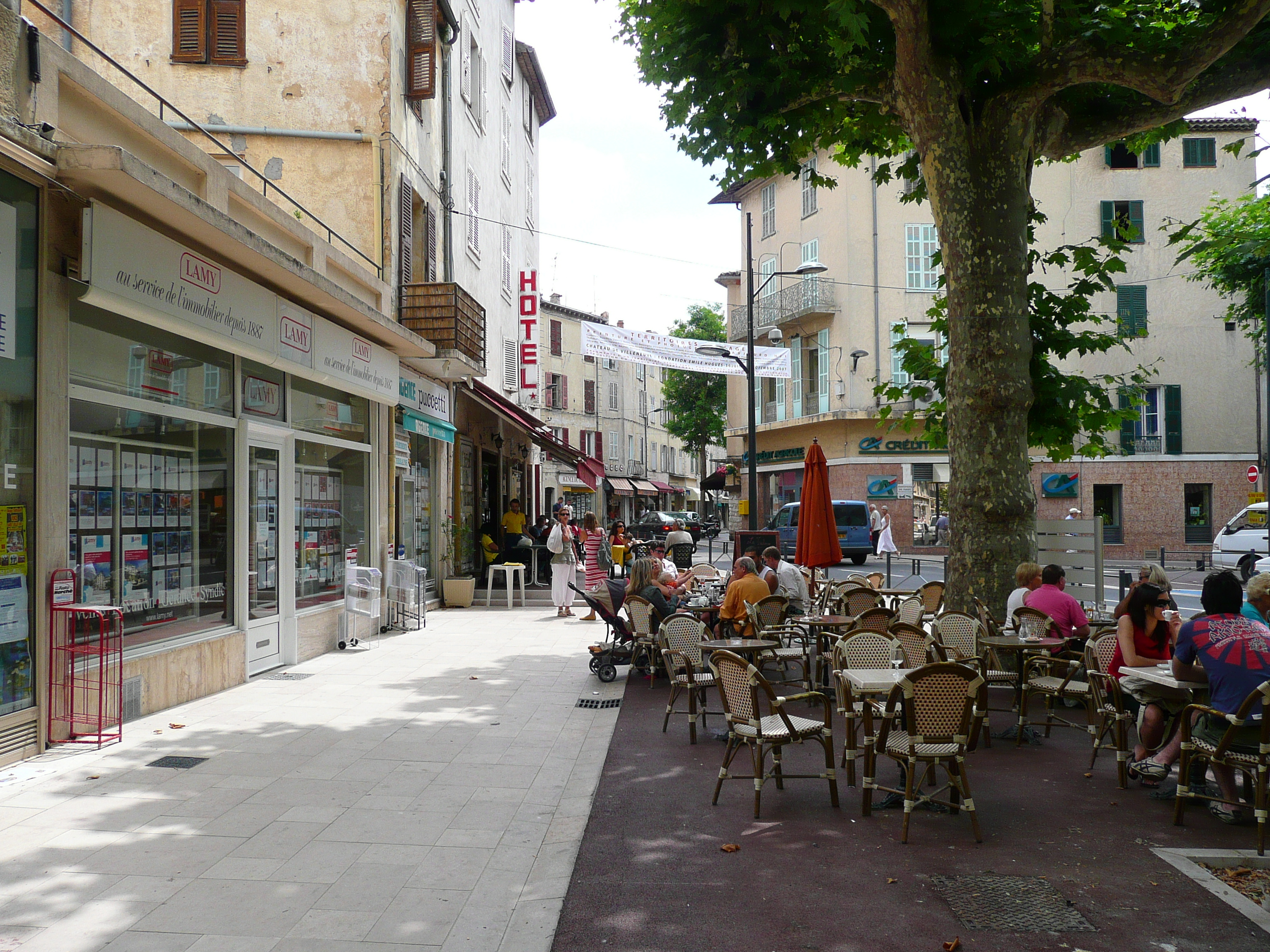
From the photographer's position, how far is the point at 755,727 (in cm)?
537

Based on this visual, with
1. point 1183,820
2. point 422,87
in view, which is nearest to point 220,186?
point 422,87

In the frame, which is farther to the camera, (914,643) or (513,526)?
(513,526)

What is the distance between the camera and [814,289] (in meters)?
33.3

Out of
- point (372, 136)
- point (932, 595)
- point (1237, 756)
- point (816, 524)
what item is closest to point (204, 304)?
point (372, 136)

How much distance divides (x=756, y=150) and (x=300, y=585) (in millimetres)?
6985

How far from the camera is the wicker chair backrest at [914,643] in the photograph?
6684mm

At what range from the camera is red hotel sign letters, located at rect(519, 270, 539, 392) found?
75.2ft

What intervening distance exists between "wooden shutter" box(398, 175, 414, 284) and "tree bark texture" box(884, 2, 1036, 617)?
7262 mm

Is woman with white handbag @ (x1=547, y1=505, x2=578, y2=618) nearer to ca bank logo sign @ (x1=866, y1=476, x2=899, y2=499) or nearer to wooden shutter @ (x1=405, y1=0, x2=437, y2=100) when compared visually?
wooden shutter @ (x1=405, y1=0, x2=437, y2=100)

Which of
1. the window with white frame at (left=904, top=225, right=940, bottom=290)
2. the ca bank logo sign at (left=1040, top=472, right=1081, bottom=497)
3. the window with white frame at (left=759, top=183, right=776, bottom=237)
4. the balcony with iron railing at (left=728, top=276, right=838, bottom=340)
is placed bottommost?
the ca bank logo sign at (left=1040, top=472, right=1081, bottom=497)

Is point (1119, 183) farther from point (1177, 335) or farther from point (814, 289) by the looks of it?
point (814, 289)

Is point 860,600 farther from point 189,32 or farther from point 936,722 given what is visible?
point 189,32

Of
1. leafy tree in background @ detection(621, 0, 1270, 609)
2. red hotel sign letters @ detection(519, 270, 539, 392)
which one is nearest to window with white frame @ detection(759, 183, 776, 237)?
red hotel sign letters @ detection(519, 270, 539, 392)

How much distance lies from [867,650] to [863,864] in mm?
2348
